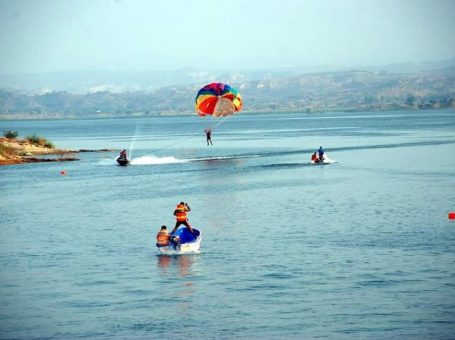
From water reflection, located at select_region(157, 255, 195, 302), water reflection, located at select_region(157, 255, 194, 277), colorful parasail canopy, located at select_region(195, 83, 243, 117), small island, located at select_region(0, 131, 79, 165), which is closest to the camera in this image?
water reflection, located at select_region(157, 255, 195, 302)

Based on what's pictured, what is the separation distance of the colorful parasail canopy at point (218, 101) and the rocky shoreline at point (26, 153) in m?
24.0

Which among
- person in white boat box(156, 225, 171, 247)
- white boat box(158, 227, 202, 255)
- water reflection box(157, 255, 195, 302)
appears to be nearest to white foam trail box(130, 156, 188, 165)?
white boat box(158, 227, 202, 255)

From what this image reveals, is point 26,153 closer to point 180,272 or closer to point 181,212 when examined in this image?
point 181,212

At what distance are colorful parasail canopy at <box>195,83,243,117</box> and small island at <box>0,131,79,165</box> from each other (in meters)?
24.0

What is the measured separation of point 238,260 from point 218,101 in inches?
2136

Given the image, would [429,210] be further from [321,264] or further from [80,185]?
[80,185]

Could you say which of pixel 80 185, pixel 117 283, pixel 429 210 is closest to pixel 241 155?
pixel 80 185

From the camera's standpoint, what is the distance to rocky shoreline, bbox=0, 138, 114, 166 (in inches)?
4302

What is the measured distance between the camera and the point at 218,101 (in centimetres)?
9381

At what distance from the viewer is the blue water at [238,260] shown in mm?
30750

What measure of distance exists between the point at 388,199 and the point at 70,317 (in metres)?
34.6

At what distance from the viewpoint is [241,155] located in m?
118

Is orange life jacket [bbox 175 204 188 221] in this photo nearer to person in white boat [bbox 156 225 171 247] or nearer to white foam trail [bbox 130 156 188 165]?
person in white boat [bbox 156 225 171 247]

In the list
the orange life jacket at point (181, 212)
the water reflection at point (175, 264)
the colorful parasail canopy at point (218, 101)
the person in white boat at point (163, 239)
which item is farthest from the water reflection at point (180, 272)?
the colorful parasail canopy at point (218, 101)
